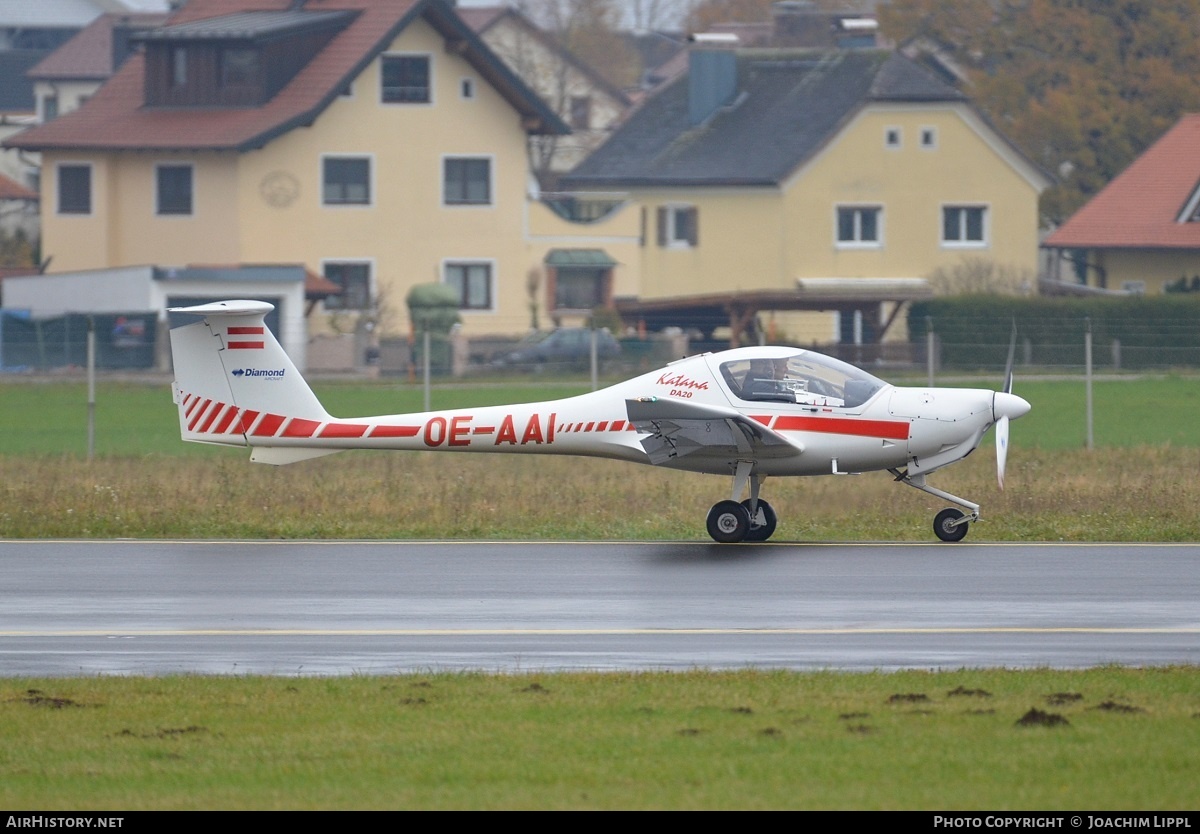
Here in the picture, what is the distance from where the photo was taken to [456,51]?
179ft

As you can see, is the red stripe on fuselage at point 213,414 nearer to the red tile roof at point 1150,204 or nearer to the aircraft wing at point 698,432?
the aircraft wing at point 698,432

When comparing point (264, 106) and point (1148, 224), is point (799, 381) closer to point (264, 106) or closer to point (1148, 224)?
point (264, 106)

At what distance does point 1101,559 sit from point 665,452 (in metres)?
3.98

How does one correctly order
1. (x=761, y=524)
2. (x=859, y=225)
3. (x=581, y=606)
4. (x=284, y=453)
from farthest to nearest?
(x=859, y=225)
(x=284, y=453)
(x=761, y=524)
(x=581, y=606)

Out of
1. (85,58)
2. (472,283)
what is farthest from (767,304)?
(85,58)

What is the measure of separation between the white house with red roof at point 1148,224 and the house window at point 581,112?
106 feet

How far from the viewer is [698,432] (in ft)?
55.0

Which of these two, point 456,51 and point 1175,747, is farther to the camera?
point 456,51

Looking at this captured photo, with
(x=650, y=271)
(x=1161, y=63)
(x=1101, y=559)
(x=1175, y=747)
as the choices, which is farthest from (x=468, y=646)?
(x=1161, y=63)

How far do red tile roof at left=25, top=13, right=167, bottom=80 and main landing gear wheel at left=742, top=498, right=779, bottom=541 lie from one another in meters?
73.4

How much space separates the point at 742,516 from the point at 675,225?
43080mm

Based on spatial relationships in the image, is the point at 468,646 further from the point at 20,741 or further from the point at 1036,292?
the point at 1036,292

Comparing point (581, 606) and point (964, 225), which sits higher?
point (964, 225)

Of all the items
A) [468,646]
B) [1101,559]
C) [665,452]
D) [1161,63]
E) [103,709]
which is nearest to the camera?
[103,709]
